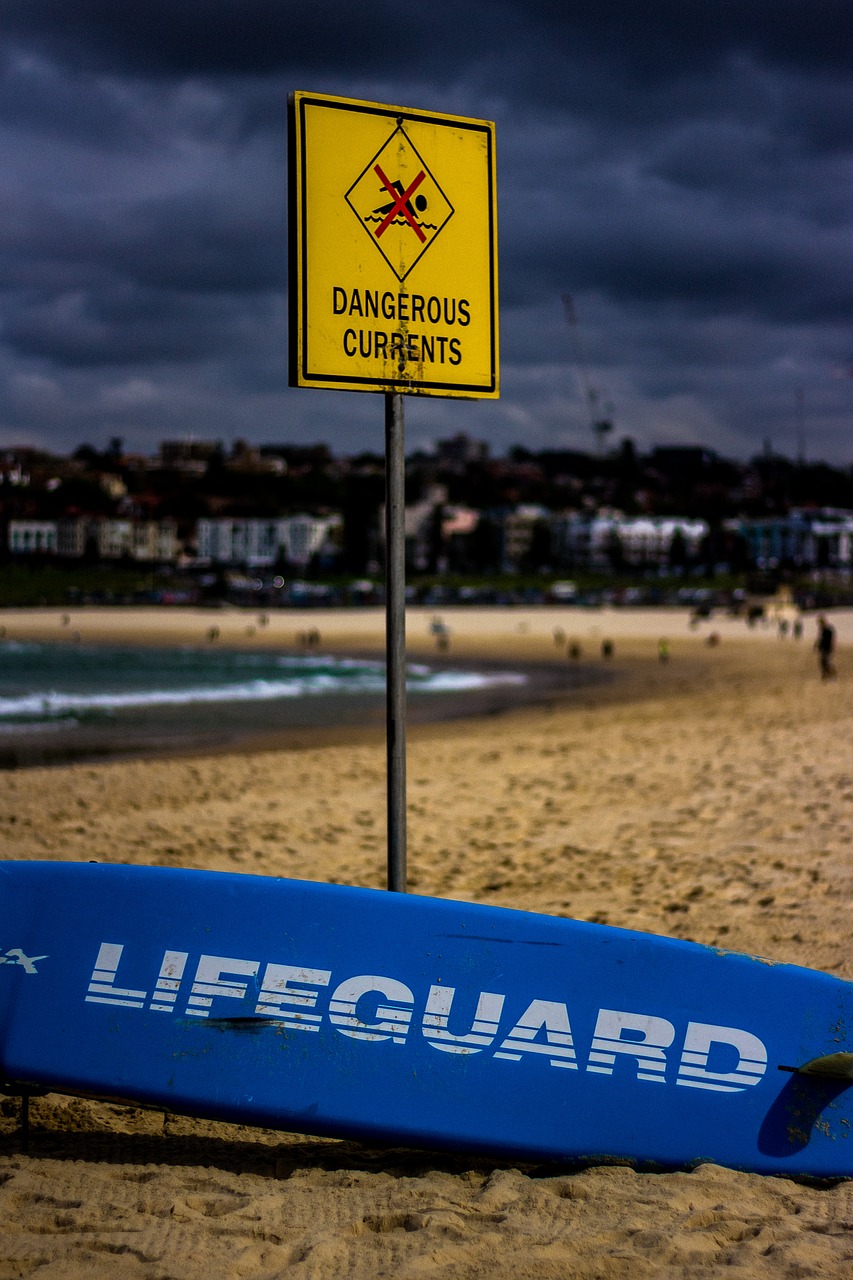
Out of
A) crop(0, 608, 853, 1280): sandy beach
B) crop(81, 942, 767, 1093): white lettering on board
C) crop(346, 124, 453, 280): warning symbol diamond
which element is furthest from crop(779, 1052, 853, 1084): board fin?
crop(346, 124, 453, 280): warning symbol diamond

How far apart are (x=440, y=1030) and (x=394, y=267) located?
2.07 meters

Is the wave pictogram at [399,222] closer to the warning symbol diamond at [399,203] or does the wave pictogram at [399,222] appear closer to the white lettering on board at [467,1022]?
the warning symbol diamond at [399,203]

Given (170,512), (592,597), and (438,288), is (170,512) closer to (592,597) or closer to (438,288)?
(592,597)

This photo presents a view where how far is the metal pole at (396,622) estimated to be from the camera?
119 inches

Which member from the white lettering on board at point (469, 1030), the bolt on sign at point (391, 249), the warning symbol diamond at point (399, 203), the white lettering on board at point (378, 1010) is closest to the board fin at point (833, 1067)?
the white lettering on board at point (469, 1030)

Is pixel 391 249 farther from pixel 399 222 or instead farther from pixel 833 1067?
pixel 833 1067

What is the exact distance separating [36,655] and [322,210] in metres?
38.4

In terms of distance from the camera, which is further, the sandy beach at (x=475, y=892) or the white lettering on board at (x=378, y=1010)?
the white lettering on board at (x=378, y=1010)

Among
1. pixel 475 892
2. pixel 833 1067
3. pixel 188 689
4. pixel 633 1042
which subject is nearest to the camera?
pixel 833 1067

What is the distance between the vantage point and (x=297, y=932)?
9.67ft

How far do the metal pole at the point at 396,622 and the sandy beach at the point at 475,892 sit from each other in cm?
90

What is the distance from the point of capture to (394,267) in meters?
2.98

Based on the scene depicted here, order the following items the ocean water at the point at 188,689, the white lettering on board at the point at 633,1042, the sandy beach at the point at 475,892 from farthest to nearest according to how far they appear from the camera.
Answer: the ocean water at the point at 188,689, the white lettering on board at the point at 633,1042, the sandy beach at the point at 475,892

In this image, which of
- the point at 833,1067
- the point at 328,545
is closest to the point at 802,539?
the point at 328,545
